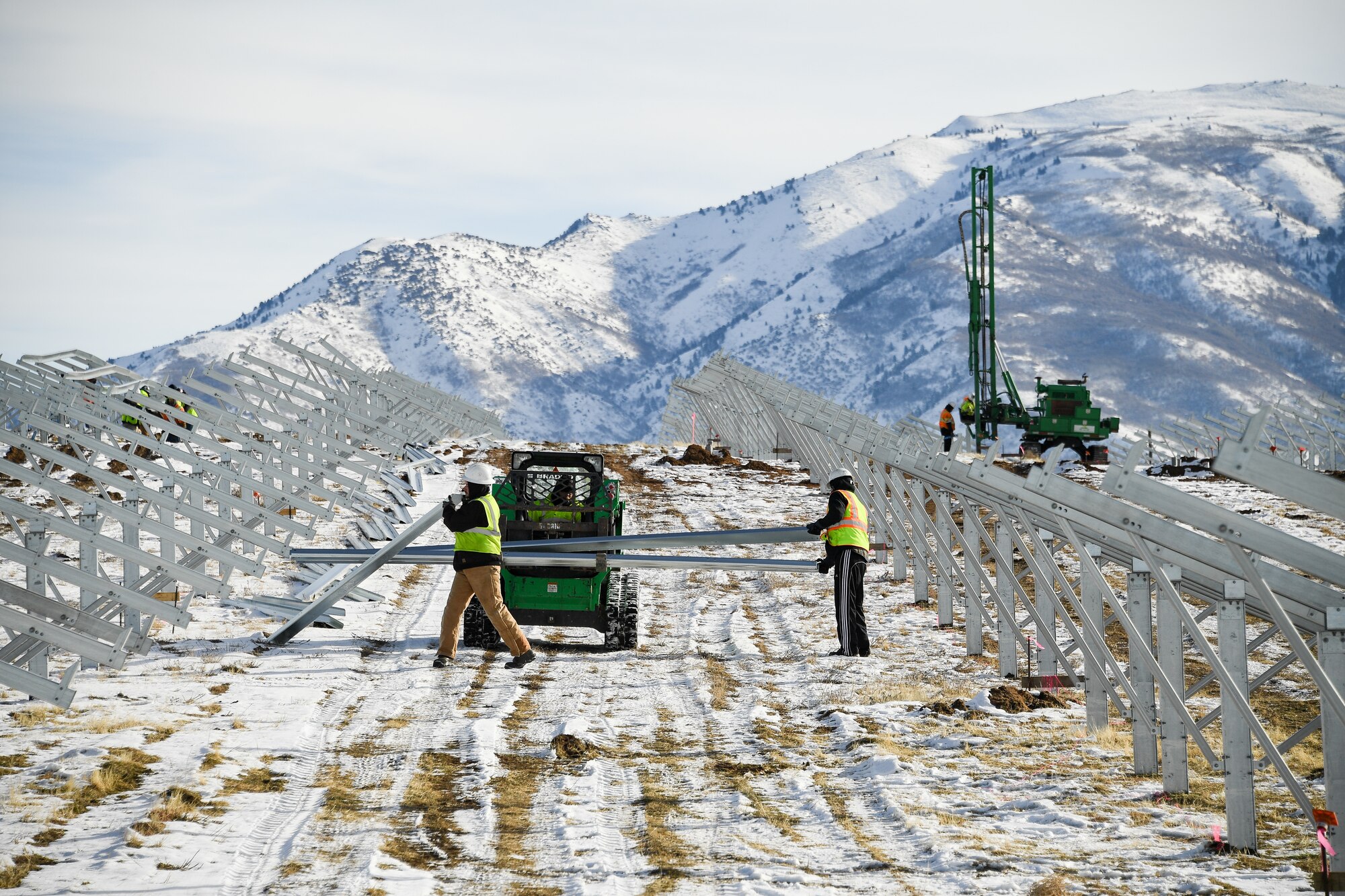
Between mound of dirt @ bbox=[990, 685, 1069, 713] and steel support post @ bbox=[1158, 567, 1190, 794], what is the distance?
2030mm

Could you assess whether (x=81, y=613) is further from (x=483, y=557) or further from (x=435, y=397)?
(x=435, y=397)

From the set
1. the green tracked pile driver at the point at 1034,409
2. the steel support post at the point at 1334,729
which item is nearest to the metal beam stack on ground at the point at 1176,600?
the steel support post at the point at 1334,729

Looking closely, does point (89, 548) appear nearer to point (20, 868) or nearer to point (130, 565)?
point (130, 565)

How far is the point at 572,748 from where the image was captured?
23.9 feet

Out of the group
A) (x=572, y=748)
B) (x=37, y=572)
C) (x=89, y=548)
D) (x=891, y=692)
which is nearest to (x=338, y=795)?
(x=572, y=748)

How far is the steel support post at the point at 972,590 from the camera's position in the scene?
1063 centimetres

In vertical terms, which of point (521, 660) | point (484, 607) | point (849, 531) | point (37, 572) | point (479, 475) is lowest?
point (521, 660)

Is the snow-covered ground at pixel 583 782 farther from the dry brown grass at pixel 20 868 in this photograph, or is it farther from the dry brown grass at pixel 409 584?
the dry brown grass at pixel 409 584

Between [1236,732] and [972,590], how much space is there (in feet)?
16.8

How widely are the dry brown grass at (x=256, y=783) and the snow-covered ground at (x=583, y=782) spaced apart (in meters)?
0.02

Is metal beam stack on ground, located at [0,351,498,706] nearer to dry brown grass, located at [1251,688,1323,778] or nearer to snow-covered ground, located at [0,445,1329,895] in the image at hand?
snow-covered ground, located at [0,445,1329,895]

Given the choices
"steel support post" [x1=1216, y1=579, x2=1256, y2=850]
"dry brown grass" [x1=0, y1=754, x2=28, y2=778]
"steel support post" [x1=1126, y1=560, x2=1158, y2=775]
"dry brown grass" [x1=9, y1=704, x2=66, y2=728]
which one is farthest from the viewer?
"dry brown grass" [x1=9, y1=704, x2=66, y2=728]

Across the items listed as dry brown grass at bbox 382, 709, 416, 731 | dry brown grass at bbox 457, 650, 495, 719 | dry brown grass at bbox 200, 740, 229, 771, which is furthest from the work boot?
dry brown grass at bbox 200, 740, 229, 771

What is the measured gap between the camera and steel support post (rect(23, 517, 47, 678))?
8.00 meters
